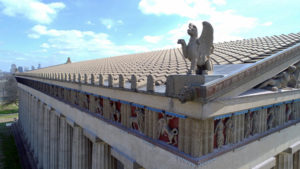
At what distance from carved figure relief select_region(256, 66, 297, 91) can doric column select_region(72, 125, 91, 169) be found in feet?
34.4

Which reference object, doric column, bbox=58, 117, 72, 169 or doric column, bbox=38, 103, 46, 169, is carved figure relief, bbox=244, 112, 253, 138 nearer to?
doric column, bbox=58, 117, 72, 169

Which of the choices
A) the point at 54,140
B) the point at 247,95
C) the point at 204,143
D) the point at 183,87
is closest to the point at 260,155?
the point at 247,95

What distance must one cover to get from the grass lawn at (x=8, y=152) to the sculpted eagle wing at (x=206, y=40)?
2987 cm

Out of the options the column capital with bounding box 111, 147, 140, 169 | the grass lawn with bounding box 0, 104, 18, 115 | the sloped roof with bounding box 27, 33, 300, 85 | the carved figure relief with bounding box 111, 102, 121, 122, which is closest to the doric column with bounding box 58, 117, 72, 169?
the sloped roof with bounding box 27, 33, 300, 85

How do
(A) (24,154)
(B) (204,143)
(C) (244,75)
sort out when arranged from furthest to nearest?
(A) (24,154), (C) (244,75), (B) (204,143)

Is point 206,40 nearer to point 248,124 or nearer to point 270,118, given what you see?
point 248,124

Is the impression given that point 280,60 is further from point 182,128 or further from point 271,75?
point 182,128

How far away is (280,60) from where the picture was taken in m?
7.02

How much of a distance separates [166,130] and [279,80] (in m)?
4.70

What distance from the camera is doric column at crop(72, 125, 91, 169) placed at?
12.6 metres

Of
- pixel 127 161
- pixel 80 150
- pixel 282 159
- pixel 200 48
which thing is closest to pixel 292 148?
pixel 282 159

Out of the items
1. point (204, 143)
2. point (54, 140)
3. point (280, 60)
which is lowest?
point (54, 140)

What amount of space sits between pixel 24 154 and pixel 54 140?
16.0 m

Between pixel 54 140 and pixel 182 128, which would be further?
pixel 54 140
